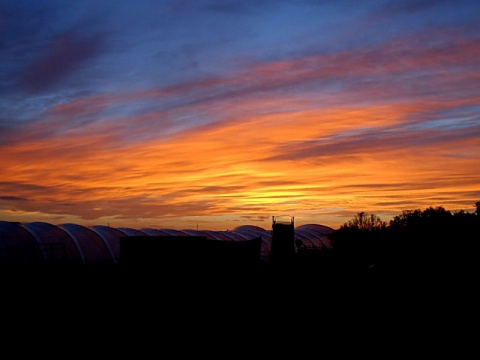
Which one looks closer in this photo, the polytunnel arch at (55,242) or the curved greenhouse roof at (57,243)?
the curved greenhouse roof at (57,243)

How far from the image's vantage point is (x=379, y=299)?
20922 mm

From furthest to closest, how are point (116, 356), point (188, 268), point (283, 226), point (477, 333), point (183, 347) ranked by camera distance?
point (283, 226) → point (188, 268) → point (477, 333) → point (183, 347) → point (116, 356)

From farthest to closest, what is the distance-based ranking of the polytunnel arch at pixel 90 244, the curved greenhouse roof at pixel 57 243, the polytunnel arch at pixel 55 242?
1. the polytunnel arch at pixel 90 244
2. the polytunnel arch at pixel 55 242
3. the curved greenhouse roof at pixel 57 243

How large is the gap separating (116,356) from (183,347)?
192cm

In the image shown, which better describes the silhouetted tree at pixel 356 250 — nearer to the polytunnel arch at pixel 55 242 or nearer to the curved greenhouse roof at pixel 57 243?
the curved greenhouse roof at pixel 57 243

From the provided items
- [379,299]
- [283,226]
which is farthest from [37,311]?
[283,226]

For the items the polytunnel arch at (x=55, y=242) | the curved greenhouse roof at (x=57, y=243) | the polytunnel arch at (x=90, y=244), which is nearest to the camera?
the curved greenhouse roof at (x=57, y=243)

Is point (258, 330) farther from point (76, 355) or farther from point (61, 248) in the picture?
point (61, 248)

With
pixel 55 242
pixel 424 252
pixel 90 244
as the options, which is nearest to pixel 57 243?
pixel 55 242

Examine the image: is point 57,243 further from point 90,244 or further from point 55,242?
point 90,244

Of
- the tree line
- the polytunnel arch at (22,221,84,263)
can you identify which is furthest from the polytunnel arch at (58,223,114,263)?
the tree line

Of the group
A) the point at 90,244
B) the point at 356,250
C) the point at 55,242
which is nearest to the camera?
the point at 55,242

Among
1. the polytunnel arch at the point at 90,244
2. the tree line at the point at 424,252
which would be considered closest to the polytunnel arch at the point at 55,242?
the polytunnel arch at the point at 90,244

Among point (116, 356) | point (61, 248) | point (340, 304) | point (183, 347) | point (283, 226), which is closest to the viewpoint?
point (116, 356)
